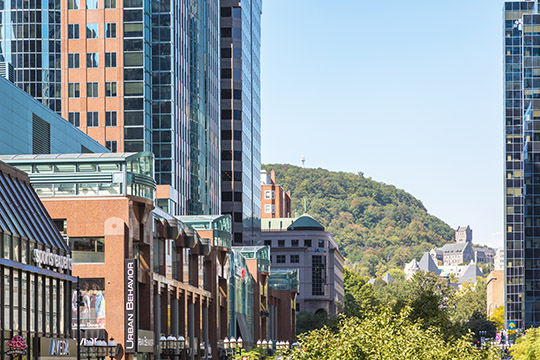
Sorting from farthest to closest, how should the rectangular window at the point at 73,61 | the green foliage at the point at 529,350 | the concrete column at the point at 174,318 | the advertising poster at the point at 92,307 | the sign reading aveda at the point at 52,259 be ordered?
the rectangular window at the point at 73,61
the green foliage at the point at 529,350
the concrete column at the point at 174,318
the advertising poster at the point at 92,307
the sign reading aveda at the point at 52,259

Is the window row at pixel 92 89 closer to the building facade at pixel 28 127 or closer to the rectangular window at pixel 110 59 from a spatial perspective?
the rectangular window at pixel 110 59

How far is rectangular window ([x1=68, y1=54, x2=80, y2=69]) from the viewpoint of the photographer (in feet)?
393

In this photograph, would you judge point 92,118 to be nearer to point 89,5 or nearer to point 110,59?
point 110,59

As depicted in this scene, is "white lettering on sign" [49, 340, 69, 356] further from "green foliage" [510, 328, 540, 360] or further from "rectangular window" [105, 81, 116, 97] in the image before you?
"rectangular window" [105, 81, 116, 97]

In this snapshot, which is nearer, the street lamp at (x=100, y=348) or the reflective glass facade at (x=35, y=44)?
the street lamp at (x=100, y=348)

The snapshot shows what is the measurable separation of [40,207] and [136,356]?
40.7 ft

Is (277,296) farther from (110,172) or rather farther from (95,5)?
(110,172)

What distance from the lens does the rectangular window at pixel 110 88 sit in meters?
120

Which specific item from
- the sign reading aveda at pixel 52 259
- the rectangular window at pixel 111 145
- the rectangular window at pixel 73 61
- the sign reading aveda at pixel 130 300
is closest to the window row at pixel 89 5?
the rectangular window at pixel 73 61

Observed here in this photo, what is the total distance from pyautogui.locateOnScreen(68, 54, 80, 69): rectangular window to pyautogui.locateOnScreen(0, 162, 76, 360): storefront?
61.1 metres

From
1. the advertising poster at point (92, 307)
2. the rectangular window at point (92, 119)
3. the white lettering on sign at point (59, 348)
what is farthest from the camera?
the rectangular window at point (92, 119)

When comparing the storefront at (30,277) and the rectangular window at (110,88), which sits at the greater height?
the rectangular window at (110,88)

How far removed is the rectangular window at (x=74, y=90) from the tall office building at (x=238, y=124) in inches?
2005

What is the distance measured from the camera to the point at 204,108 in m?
143
